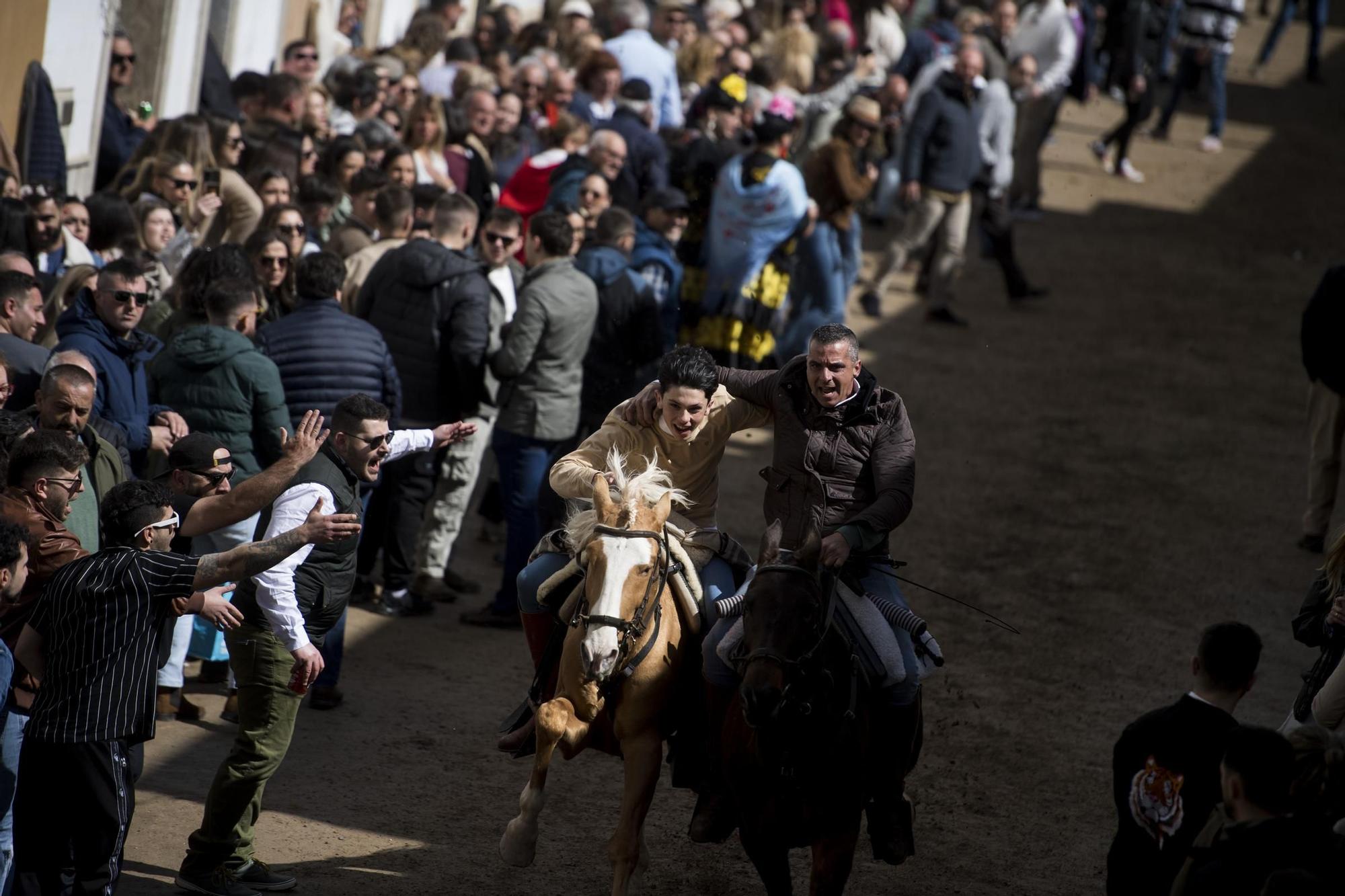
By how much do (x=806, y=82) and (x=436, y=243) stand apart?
9056 mm

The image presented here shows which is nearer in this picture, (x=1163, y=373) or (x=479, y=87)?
(x=479, y=87)

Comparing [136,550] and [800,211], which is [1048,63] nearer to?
[800,211]

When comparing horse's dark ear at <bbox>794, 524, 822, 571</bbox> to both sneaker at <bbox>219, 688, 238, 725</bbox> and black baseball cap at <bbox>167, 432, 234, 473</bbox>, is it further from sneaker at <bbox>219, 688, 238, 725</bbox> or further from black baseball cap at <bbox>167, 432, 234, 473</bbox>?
sneaker at <bbox>219, 688, 238, 725</bbox>

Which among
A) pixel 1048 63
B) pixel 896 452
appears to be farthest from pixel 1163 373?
pixel 896 452

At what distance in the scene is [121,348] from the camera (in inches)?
288

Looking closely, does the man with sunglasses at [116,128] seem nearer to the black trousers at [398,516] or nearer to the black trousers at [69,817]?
the black trousers at [398,516]

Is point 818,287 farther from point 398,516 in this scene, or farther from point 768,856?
point 768,856

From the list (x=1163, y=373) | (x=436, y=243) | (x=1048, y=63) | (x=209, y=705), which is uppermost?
(x=1048, y=63)

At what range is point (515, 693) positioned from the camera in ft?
27.9

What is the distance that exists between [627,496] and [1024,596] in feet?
16.9

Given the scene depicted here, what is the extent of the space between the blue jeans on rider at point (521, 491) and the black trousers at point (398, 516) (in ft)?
1.37

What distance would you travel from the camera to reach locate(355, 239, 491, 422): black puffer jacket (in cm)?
895

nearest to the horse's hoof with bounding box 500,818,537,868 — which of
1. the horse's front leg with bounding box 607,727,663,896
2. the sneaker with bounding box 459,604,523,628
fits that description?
the horse's front leg with bounding box 607,727,663,896

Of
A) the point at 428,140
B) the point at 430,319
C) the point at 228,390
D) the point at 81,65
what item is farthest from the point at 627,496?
the point at 81,65
